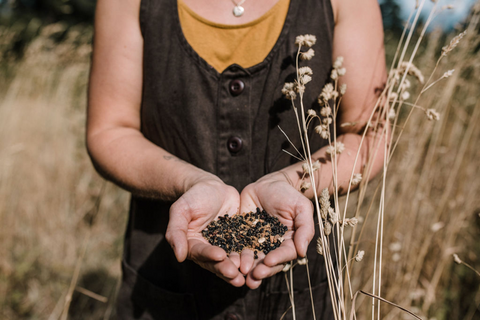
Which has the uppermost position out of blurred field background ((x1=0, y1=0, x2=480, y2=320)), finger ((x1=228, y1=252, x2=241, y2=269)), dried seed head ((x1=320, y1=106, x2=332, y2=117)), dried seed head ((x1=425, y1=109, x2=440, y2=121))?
dried seed head ((x1=425, y1=109, x2=440, y2=121))

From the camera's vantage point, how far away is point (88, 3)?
1955 cm

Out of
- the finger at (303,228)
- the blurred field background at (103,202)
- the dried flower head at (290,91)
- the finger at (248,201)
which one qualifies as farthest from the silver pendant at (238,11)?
the blurred field background at (103,202)

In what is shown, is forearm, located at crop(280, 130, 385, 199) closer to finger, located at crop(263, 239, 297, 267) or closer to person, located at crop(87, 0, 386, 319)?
person, located at crop(87, 0, 386, 319)

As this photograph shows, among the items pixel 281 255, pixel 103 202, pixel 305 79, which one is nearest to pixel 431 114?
pixel 305 79

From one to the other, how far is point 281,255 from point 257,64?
74 cm

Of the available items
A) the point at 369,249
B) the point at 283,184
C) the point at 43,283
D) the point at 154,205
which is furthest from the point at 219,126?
the point at 43,283

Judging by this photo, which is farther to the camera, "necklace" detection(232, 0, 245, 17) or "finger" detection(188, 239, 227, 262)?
"necklace" detection(232, 0, 245, 17)

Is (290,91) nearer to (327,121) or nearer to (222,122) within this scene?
(327,121)

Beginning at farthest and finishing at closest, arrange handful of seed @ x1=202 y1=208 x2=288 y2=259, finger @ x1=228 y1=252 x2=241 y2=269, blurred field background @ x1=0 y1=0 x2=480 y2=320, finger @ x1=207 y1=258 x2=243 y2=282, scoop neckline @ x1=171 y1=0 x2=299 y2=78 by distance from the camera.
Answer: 1. blurred field background @ x1=0 y1=0 x2=480 y2=320
2. scoop neckline @ x1=171 y1=0 x2=299 y2=78
3. handful of seed @ x1=202 y1=208 x2=288 y2=259
4. finger @ x1=228 y1=252 x2=241 y2=269
5. finger @ x1=207 y1=258 x2=243 y2=282

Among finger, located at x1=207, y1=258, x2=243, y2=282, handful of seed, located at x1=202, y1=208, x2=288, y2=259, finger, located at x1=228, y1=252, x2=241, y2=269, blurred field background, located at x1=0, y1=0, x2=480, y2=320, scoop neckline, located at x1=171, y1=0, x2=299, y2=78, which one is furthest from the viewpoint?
blurred field background, located at x1=0, y1=0, x2=480, y2=320

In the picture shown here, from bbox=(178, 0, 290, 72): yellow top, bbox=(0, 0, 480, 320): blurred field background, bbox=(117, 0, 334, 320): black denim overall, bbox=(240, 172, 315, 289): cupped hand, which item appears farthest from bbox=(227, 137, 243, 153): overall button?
bbox=(0, 0, 480, 320): blurred field background

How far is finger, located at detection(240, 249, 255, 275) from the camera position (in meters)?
1.04

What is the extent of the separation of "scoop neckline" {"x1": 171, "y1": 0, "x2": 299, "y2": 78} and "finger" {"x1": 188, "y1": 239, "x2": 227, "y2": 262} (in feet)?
2.20

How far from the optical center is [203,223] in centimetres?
125
